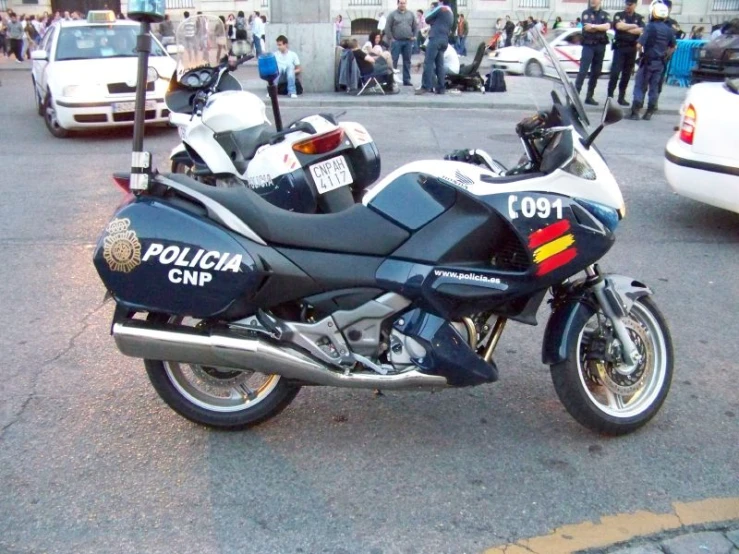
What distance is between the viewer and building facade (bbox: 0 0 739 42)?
3834 centimetres

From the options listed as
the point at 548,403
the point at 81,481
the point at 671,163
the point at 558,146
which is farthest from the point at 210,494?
the point at 671,163

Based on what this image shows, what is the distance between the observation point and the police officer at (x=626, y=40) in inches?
550

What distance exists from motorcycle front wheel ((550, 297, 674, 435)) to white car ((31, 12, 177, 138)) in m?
8.97

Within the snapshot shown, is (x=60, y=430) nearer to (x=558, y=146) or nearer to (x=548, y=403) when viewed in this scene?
(x=548, y=403)

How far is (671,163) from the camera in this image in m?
7.08

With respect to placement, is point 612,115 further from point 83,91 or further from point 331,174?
point 83,91

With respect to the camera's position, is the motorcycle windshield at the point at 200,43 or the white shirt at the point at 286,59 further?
the white shirt at the point at 286,59

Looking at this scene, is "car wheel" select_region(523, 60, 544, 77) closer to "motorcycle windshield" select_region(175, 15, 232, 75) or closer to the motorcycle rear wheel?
the motorcycle rear wheel

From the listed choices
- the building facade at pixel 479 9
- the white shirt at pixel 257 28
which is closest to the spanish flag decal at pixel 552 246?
the white shirt at pixel 257 28

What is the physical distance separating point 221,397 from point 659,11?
1189cm

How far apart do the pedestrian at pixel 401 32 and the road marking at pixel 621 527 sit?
1522 centimetres

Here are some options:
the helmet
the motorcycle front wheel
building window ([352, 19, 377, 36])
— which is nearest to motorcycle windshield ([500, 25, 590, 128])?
the motorcycle front wheel

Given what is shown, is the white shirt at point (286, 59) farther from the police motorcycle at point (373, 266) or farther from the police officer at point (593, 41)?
the police motorcycle at point (373, 266)

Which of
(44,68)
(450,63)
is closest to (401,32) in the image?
(450,63)
